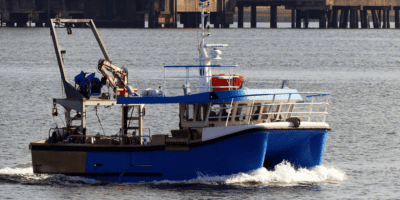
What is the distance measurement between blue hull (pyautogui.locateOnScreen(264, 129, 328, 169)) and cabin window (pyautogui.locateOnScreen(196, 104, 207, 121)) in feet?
9.39

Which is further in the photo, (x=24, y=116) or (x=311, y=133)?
(x=24, y=116)

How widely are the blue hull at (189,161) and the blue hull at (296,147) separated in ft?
2.39

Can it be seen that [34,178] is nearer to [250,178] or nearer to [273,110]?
[250,178]

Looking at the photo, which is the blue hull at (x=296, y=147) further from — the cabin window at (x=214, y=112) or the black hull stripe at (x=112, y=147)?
the cabin window at (x=214, y=112)

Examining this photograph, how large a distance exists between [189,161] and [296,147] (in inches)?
174

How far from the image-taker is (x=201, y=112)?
97.7ft

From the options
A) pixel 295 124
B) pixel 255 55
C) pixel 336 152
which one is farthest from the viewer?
pixel 255 55

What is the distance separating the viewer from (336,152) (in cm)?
3959

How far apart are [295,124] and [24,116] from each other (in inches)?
1117

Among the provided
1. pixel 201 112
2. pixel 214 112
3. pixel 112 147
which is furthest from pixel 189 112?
pixel 112 147

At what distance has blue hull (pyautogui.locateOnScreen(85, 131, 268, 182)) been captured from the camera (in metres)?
28.5

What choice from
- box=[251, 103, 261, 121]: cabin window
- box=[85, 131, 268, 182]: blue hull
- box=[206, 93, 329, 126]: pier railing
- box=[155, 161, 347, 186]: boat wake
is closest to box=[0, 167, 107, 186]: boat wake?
box=[85, 131, 268, 182]: blue hull

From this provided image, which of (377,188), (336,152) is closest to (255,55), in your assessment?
(336,152)

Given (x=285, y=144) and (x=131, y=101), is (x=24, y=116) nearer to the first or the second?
(x=131, y=101)
